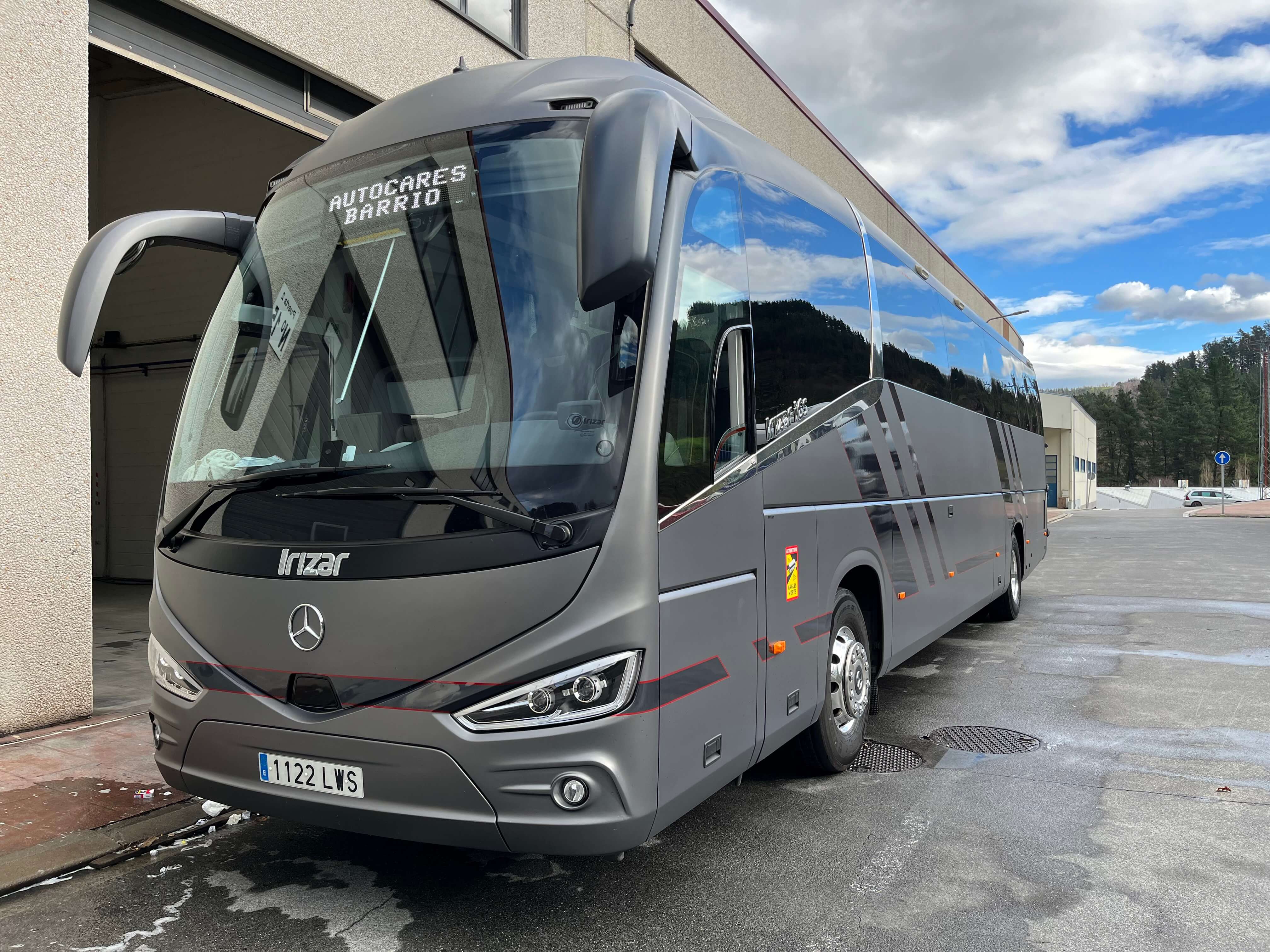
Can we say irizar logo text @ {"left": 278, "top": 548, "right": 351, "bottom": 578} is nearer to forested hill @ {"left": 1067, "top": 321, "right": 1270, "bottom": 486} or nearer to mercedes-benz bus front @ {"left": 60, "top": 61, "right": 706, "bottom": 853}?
mercedes-benz bus front @ {"left": 60, "top": 61, "right": 706, "bottom": 853}

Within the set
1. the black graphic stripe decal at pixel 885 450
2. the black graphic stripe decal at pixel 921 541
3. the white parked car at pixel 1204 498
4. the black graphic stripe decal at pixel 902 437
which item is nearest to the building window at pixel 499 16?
the black graphic stripe decal at pixel 902 437

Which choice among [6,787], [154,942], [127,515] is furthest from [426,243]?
[127,515]

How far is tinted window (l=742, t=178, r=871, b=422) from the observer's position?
13.9ft

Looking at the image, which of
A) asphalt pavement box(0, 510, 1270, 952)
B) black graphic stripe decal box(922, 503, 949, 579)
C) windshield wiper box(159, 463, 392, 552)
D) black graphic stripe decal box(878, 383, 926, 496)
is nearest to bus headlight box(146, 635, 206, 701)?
windshield wiper box(159, 463, 392, 552)

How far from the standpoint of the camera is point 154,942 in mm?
3328

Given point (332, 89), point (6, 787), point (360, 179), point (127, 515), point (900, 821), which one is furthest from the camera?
point (127, 515)

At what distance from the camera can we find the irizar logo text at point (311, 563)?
324 centimetres

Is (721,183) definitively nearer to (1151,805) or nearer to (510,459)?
(510,459)

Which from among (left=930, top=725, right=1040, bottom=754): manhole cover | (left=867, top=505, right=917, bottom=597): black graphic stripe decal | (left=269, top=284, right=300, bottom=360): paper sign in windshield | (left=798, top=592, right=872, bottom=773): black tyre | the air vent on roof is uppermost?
the air vent on roof

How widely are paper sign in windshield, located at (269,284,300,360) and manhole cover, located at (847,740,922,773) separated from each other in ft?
11.8

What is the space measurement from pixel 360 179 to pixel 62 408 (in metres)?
3.30

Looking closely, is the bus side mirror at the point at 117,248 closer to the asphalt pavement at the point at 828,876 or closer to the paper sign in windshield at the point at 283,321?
the paper sign in windshield at the point at 283,321

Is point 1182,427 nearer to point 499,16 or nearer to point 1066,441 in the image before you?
point 1066,441

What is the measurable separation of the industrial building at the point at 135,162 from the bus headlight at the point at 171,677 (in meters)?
2.54
